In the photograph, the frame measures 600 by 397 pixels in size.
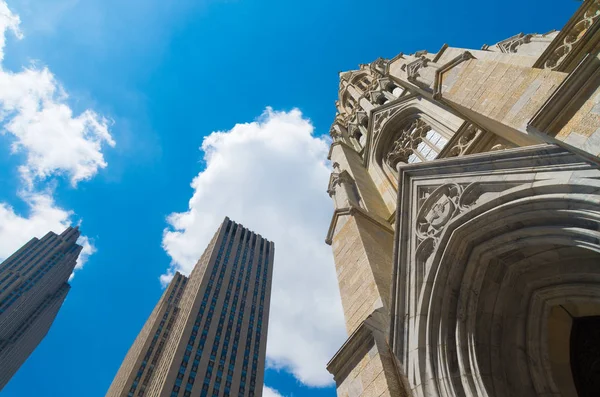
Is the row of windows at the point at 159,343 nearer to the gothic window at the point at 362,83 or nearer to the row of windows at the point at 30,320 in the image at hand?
the row of windows at the point at 30,320

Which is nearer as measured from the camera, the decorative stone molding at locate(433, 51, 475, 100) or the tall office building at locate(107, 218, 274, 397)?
the decorative stone molding at locate(433, 51, 475, 100)

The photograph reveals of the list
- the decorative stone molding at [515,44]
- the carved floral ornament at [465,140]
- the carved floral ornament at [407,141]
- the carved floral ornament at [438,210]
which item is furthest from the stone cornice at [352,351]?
the decorative stone molding at [515,44]

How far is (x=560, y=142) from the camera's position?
4.76m

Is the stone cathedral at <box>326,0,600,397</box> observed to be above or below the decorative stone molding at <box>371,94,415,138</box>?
below

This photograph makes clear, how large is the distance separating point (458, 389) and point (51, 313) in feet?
526

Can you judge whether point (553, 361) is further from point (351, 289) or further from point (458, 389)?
point (351, 289)

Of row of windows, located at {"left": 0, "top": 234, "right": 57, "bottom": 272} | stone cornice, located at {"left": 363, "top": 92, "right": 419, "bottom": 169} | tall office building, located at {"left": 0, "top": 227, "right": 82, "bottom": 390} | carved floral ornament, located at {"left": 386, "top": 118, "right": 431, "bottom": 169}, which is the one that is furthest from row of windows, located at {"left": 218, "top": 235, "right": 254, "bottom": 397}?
row of windows, located at {"left": 0, "top": 234, "right": 57, "bottom": 272}

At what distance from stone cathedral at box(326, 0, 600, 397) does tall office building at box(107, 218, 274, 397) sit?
56.5 meters

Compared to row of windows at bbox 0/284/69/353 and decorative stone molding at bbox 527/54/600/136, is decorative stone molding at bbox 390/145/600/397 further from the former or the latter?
row of windows at bbox 0/284/69/353

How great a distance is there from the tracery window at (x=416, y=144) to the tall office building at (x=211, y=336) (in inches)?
2080

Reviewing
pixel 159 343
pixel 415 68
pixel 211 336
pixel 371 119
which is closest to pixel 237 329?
pixel 211 336

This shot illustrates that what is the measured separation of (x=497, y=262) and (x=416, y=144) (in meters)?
8.25

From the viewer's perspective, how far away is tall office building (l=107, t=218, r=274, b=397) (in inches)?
2363

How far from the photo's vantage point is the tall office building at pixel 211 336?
60031mm
